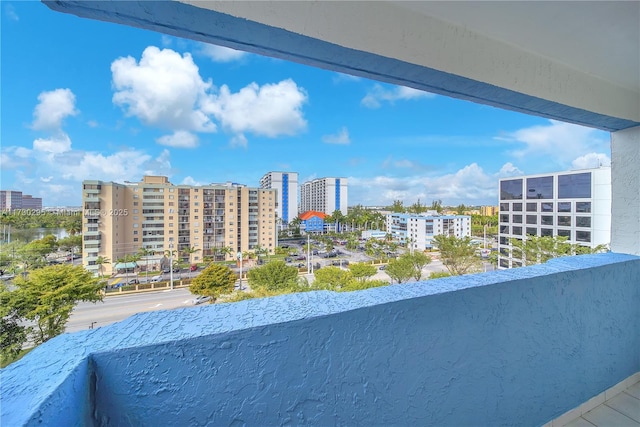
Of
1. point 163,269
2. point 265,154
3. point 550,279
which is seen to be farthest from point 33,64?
point 265,154

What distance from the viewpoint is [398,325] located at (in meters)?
0.84

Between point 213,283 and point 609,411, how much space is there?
319cm

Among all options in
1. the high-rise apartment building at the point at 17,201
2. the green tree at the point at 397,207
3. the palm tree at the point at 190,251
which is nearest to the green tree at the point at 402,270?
the palm tree at the point at 190,251

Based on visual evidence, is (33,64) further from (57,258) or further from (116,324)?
(116,324)

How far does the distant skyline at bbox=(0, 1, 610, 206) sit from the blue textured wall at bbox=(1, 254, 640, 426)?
984mm

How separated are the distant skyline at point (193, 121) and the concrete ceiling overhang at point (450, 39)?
0.22 metres

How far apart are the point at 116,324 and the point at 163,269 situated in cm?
320

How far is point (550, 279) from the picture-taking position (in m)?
1.21

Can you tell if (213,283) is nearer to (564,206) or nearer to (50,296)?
(50,296)

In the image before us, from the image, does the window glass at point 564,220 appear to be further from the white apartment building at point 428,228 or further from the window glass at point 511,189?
the white apartment building at point 428,228

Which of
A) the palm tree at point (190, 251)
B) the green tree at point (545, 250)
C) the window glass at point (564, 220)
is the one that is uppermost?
the window glass at point (564, 220)

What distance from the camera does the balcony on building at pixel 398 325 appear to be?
59 centimetres

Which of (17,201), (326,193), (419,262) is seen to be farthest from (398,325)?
(326,193)

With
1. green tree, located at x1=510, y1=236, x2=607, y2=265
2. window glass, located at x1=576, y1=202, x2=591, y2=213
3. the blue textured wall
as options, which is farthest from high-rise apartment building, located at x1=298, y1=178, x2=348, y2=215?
the blue textured wall
